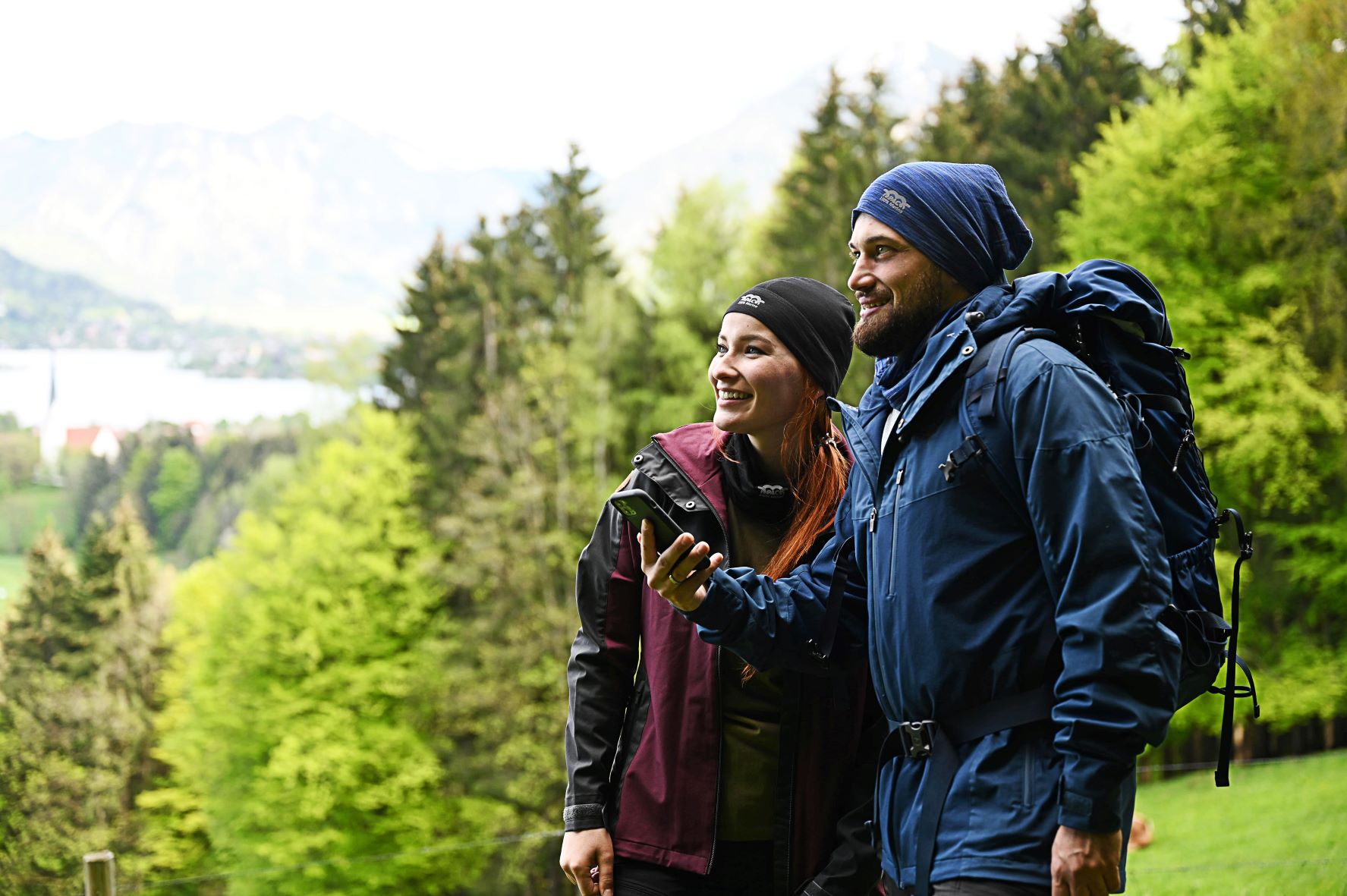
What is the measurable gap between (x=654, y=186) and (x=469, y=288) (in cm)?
6510

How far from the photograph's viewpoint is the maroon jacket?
279cm

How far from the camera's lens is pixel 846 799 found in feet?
9.52

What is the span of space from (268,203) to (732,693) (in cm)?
8561

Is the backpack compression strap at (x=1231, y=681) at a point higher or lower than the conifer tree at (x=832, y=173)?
lower

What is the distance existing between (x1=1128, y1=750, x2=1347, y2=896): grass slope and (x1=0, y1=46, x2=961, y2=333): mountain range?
40501mm

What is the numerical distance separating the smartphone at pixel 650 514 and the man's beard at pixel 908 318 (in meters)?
0.48

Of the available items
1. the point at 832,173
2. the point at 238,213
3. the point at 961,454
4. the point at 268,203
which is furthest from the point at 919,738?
the point at 268,203

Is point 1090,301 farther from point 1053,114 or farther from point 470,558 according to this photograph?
point 1053,114

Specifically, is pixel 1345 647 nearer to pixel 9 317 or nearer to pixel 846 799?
pixel 846 799

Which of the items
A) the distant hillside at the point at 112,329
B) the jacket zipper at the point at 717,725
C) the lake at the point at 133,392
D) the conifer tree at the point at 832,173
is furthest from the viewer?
the distant hillside at the point at 112,329

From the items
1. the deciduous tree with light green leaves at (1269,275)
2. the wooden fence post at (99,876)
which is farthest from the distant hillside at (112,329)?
the wooden fence post at (99,876)

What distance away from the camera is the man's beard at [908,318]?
2.44 meters

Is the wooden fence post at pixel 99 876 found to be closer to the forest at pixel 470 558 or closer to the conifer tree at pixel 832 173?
the forest at pixel 470 558

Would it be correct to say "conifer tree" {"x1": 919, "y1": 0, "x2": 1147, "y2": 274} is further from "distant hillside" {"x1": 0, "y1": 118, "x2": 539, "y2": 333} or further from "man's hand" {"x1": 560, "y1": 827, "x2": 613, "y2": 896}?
"distant hillside" {"x1": 0, "y1": 118, "x2": 539, "y2": 333}
